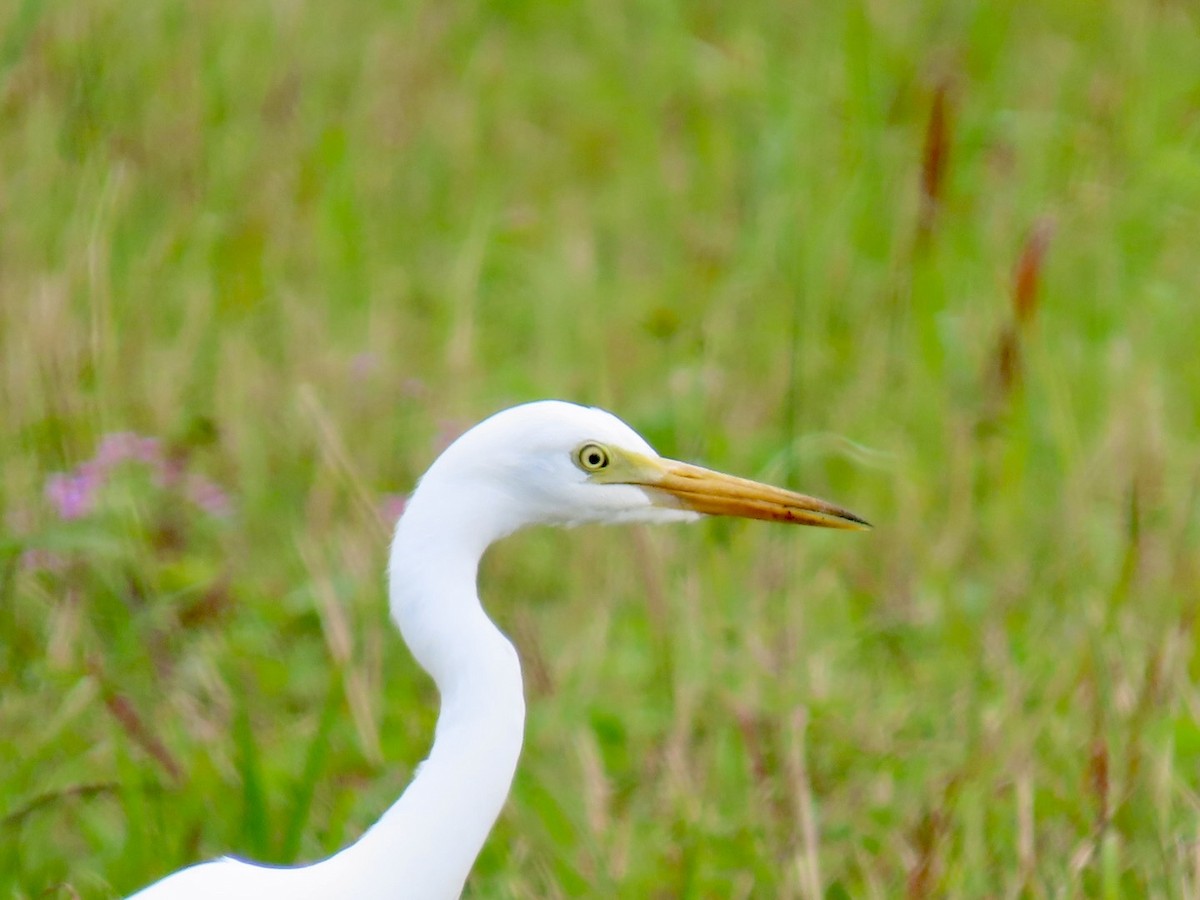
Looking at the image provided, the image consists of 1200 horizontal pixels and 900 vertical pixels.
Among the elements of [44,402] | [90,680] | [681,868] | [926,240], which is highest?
[926,240]

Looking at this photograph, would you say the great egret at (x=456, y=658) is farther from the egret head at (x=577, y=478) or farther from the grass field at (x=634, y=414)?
the grass field at (x=634, y=414)

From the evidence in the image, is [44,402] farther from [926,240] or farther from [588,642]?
[926,240]

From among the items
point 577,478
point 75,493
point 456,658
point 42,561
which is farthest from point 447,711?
point 42,561

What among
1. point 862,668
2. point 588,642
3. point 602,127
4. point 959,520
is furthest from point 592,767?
point 602,127

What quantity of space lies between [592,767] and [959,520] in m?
1.11

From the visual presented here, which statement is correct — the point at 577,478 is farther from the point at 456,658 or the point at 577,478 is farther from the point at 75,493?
the point at 75,493

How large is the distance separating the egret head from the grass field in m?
0.47

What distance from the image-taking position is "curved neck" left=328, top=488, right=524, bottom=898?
1996 mm

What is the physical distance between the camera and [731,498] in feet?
7.29

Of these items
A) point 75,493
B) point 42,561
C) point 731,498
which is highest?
point 731,498

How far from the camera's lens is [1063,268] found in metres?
4.84

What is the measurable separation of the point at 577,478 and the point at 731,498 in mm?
210

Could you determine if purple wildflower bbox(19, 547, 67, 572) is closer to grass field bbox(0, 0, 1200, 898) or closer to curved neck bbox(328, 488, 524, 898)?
grass field bbox(0, 0, 1200, 898)

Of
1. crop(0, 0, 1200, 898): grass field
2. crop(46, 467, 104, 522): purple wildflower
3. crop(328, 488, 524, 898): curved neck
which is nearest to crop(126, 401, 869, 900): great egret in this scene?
crop(328, 488, 524, 898): curved neck
